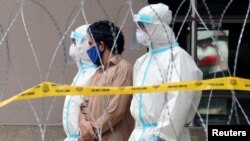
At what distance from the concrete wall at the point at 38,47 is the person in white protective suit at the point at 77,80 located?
158 cm

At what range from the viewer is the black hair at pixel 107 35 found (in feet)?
19.9

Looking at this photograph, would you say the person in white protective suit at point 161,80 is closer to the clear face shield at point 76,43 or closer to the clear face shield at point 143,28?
the clear face shield at point 143,28

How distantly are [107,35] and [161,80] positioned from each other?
76 cm

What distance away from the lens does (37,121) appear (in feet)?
26.2

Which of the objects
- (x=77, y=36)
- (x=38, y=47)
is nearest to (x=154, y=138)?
(x=77, y=36)

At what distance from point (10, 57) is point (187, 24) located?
61.0 inches

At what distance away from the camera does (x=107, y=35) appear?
6059 mm

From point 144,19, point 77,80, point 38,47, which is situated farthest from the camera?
point 38,47

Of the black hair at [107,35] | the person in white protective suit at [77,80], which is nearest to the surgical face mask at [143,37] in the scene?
the black hair at [107,35]

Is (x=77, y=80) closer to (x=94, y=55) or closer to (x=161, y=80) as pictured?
(x=94, y=55)

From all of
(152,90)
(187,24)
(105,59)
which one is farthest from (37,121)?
(152,90)

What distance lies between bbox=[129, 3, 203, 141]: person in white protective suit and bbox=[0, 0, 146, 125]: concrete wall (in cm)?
237

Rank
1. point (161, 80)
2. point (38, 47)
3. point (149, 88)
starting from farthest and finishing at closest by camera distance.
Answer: point (38, 47) < point (161, 80) < point (149, 88)

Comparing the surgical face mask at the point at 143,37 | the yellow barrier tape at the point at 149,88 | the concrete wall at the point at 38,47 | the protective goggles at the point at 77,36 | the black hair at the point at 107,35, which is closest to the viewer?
the yellow barrier tape at the point at 149,88
